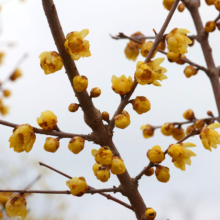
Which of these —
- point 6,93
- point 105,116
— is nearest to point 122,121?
point 105,116

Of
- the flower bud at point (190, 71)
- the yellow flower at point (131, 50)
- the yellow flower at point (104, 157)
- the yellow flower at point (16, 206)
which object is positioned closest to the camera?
the yellow flower at point (104, 157)

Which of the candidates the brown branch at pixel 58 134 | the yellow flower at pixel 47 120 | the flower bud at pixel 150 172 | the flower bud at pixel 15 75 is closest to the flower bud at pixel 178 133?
the flower bud at pixel 150 172

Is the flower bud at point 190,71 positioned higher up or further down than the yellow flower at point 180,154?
higher up

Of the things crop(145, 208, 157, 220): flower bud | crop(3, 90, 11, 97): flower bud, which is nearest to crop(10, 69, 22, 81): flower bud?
crop(3, 90, 11, 97): flower bud

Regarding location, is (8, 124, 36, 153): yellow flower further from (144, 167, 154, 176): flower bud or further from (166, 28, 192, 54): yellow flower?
(166, 28, 192, 54): yellow flower

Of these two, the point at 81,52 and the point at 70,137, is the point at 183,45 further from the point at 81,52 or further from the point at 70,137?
the point at 70,137

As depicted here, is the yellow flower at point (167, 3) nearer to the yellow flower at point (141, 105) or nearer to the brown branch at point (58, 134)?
the yellow flower at point (141, 105)
